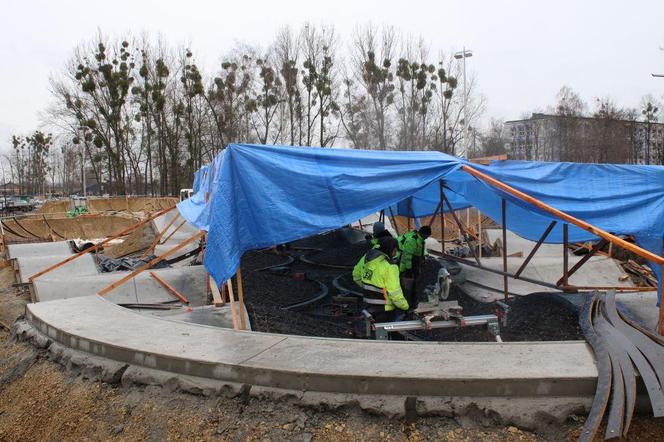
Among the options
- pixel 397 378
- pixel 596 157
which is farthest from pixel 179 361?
pixel 596 157

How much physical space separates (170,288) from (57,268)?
9.40ft

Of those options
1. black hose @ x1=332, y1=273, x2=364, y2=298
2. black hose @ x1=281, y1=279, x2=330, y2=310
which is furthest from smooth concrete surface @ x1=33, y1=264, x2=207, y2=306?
black hose @ x1=332, y1=273, x2=364, y2=298

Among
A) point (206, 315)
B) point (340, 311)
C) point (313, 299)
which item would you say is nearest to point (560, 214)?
point (340, 311)

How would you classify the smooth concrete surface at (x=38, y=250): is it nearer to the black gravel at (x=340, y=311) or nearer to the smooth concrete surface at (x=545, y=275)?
the black gravel at (x=340, y=311)

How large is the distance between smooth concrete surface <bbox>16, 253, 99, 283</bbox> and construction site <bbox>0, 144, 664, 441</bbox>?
182mm

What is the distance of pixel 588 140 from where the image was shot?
138ft

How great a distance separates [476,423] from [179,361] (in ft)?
8.11

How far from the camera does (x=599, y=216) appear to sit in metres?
5.72

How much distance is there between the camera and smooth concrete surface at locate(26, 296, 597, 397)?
3477 mm

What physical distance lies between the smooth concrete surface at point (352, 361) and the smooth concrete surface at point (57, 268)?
4.97 m

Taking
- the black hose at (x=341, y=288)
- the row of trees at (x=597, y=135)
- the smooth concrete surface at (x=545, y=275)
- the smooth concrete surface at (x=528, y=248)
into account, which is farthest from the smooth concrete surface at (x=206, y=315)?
the row of trees at (x=597, y=135)

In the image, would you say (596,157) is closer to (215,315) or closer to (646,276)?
(646,276)

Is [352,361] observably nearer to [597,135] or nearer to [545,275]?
[545,275]

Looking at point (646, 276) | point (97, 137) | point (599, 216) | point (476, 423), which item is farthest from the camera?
point (97, 137)
